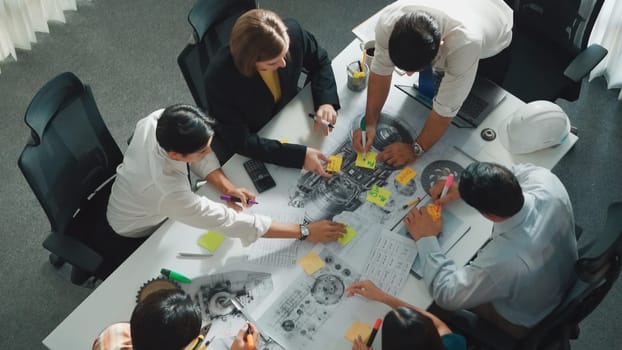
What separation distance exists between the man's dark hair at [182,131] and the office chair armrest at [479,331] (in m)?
1.13

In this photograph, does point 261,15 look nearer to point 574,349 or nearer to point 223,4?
point 223,4

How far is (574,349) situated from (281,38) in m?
2.01

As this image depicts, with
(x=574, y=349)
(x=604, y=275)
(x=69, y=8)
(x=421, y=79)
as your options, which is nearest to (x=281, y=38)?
(x=421, y=79)

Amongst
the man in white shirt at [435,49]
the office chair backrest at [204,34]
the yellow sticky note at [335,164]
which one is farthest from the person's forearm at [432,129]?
the office chair backrest at [204,34]

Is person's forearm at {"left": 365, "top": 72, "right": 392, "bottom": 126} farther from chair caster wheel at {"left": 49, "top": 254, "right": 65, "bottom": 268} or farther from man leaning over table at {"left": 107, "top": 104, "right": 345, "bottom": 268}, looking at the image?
chair caster wheel at {"left": 49, "top": 254, "right": 65, "bottom": 268}

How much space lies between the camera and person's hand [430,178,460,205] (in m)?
2.12

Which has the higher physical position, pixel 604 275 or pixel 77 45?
pixel 604 275

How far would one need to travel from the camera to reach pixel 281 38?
2.07 meters

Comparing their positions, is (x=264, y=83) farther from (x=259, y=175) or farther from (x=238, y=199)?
(x=238, y=199)

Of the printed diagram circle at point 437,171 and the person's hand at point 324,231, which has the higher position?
the printed diagram circle at point 437,171

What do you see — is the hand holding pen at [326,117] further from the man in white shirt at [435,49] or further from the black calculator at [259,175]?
the black calculator at [259,175]

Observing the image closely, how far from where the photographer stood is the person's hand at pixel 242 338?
1.79 meters

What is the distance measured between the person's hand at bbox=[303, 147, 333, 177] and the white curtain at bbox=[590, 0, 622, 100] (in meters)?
1.94

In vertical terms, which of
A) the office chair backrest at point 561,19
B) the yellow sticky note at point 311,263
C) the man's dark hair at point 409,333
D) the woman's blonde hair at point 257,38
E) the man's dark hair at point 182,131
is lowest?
the yellow sticky note at point 311,263
